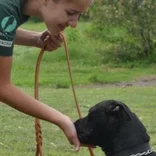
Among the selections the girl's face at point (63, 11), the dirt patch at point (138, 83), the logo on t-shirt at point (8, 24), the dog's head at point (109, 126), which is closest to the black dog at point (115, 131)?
the dog's head at point (109, 126)

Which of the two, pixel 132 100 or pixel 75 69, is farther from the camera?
pixel 75 69

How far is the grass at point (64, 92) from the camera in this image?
6.77m

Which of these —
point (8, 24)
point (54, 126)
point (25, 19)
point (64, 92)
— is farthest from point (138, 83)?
point (8, 24)

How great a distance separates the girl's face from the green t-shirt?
17 cm

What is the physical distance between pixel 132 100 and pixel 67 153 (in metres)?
4.05

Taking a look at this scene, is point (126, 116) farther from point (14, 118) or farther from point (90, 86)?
point (90, 86)

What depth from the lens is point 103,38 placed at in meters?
18.4

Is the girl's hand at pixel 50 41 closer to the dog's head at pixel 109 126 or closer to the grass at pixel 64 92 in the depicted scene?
the dog's head at pixel 109 126

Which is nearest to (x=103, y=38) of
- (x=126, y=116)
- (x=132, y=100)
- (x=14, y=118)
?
(x=132, y=100)

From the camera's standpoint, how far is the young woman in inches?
140

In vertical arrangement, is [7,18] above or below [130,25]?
above

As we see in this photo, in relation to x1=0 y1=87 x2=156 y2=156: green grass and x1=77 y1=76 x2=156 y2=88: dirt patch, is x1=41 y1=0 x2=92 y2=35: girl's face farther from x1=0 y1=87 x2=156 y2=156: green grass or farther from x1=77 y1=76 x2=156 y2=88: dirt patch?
x1=77 y1=76 x2=156 y2=88: dirt patch

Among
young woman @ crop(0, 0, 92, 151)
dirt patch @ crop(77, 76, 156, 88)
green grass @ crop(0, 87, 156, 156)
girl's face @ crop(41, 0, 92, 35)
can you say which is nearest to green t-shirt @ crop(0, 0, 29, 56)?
young woman @ crop(0, 0, 92, 151)

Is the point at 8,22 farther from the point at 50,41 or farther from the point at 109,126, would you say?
the point at 109,126
